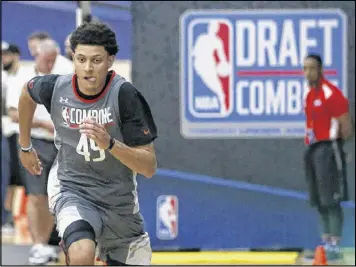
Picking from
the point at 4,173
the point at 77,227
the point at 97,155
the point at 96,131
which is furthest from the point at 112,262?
the point at 4,173

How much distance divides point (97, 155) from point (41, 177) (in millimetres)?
3406

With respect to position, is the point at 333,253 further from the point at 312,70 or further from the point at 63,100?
the point at 63,100

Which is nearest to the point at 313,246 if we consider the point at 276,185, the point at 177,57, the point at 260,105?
the point at 276,185

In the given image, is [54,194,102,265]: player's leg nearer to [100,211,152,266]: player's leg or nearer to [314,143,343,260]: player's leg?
[100,211,152,266]: player's leg

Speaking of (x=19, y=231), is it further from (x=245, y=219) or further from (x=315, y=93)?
(x=315, y=93)

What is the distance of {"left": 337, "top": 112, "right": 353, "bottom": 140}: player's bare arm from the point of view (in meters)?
9.64

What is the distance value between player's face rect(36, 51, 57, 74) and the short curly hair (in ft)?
10.7

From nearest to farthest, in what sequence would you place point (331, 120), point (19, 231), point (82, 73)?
point (82, 73)
point (331, 120)
point (19, 231)

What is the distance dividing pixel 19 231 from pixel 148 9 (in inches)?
146

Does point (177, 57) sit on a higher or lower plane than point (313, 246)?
higher

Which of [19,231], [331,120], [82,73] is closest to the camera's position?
[82,73]

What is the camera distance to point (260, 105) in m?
9.85

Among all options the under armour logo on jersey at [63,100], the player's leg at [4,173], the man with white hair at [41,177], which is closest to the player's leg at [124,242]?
the under armour logo on jersey at [63,100]

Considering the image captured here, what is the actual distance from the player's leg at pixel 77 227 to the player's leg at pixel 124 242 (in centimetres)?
13
